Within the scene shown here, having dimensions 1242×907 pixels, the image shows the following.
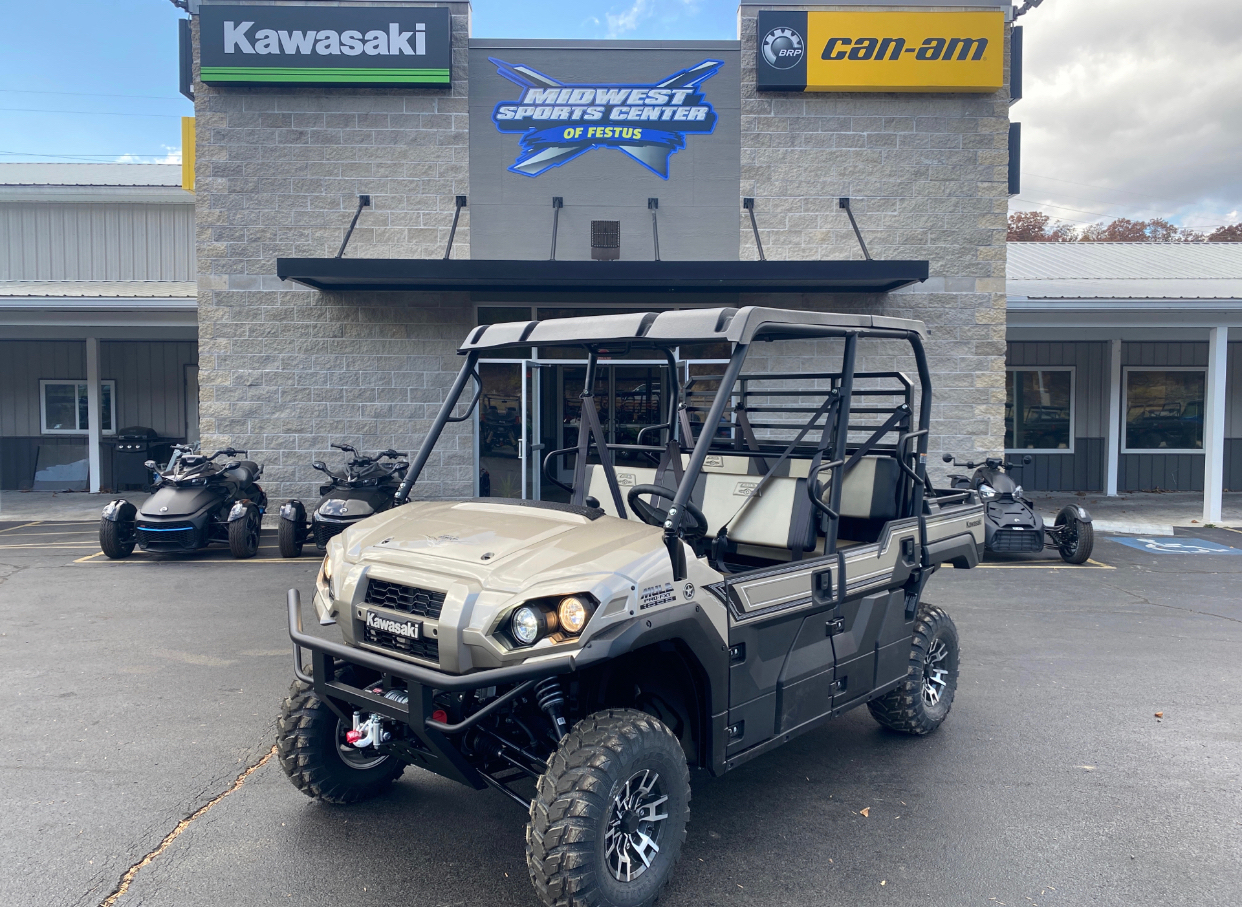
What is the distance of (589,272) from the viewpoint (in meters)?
11.1

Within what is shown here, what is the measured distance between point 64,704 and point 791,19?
1174 cm

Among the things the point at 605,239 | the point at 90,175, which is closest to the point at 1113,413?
the point at 605,239

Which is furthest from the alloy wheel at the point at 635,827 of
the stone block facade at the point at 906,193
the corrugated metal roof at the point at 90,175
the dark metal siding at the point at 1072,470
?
the corrugated metal roof at the point at 90,175

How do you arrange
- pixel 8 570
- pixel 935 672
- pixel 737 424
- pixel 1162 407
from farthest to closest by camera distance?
pixel 1162 407 < pixel 8 570 < pixel 737 424 < pixel 935 672

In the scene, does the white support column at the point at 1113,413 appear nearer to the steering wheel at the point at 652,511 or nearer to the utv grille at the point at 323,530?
the utv grille at the point at 323,530

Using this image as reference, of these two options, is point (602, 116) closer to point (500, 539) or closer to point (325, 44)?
point (325, 44)

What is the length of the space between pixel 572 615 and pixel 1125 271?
17772 mm

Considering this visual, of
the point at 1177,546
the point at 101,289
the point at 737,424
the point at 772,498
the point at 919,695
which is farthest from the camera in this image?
the point at 101,289

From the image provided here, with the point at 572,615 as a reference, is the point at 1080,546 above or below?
below

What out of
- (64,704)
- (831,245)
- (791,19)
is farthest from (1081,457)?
(64,704)

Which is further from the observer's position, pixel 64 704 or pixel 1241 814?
pixel 64 704

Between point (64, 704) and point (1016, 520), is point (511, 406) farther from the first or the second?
point (64, 704)

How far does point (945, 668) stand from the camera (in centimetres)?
521

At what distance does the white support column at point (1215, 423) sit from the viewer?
12.7 meters
